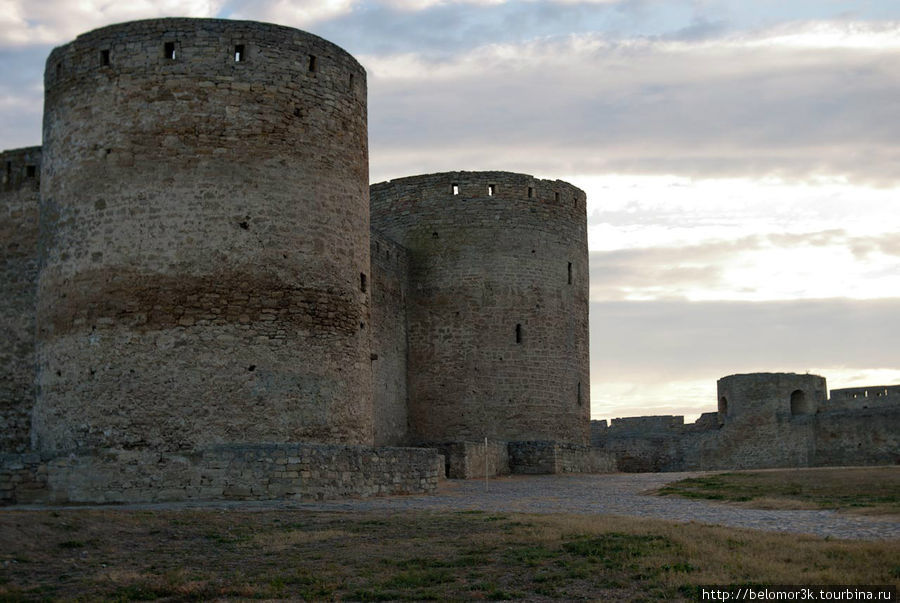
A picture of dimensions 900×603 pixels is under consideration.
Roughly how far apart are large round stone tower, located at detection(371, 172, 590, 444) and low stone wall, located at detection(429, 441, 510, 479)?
201 centimetres

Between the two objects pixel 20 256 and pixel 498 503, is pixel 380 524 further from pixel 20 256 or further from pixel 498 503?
pixel 20 256

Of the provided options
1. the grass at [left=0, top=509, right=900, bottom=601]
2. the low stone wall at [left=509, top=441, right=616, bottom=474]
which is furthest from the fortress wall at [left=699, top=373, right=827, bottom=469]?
the grass at [left=0, top=509, right=900, bottom=601]

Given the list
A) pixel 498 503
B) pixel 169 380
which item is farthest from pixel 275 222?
pixel 498 503

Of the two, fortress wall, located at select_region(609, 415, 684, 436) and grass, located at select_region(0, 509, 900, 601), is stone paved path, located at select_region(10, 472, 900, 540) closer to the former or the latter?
grass, located at select_region(0, 509, 900, 601)

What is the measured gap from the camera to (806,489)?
16.4 meters

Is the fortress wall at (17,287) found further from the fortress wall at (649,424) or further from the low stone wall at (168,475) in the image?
the fortress wall at (649,424)

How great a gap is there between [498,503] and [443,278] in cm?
1103

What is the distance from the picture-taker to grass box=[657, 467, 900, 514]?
13.8 meters

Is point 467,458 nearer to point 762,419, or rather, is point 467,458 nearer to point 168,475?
point 168,475

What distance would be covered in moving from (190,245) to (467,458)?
788 centimetres

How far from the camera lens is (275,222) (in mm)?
15922

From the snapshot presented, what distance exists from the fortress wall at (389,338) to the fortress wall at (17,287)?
686 centimetres

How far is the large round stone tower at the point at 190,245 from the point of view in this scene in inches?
599

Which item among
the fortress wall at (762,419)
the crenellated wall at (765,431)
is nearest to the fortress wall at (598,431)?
the crenellated wall at (765,431)
